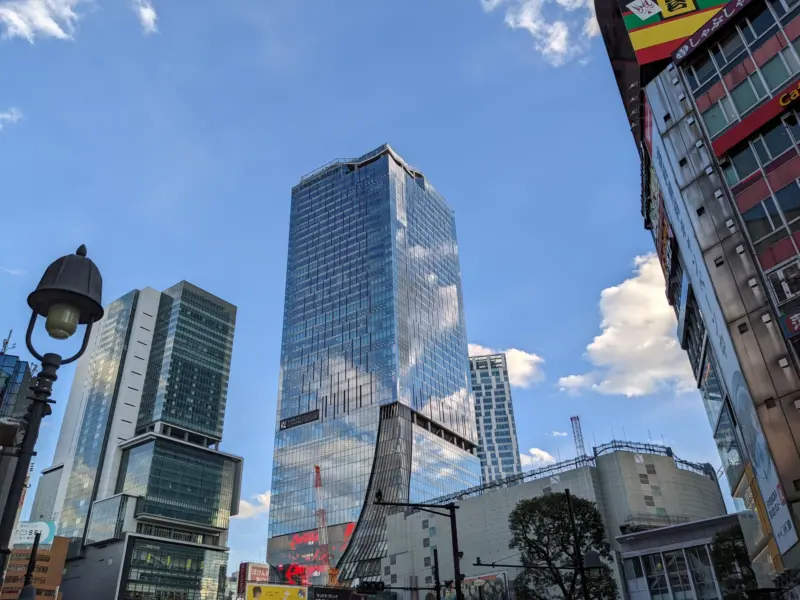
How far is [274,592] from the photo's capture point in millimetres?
66562

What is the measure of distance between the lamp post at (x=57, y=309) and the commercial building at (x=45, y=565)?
150m

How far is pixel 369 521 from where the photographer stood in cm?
13638

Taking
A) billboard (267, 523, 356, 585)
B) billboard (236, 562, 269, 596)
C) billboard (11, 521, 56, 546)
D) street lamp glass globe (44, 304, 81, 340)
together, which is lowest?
street lamp glass globe (44, 304, 81, 340)

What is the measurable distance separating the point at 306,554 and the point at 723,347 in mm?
123222

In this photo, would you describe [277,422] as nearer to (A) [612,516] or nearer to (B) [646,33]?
(A) [612,516]

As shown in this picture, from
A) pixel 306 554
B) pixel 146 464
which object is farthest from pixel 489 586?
pixel 146 464

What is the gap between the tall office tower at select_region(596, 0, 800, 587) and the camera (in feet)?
115

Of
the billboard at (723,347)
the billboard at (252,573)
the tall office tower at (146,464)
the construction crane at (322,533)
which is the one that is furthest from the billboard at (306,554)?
the billboard at (723,347)

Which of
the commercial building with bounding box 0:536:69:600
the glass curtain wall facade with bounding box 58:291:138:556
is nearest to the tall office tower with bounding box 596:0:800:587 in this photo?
the commercial building with bounding box 0:536:69:600

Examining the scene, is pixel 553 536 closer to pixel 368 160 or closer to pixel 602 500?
pixel 602 500

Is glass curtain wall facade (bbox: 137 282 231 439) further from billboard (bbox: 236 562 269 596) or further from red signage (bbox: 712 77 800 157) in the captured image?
red signage (bbox: 712 77 800 157)

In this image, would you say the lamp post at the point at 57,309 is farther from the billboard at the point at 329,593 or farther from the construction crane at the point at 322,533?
the construction crane at the point at 322,533

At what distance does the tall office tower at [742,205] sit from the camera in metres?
35.0

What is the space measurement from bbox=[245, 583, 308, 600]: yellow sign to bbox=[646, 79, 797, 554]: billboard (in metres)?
48.7
